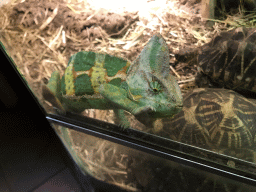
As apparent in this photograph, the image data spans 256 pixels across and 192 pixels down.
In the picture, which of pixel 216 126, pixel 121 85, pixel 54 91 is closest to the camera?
pixel 216 126

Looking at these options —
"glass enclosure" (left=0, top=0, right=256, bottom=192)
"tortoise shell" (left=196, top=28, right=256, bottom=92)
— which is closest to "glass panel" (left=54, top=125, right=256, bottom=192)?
"glass enclosure" (left=0, top=0, right=256, bottom=192)

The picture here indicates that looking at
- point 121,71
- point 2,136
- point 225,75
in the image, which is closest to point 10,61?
point 2,136

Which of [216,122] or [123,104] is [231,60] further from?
[123,104]

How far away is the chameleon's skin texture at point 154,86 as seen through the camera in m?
0.46

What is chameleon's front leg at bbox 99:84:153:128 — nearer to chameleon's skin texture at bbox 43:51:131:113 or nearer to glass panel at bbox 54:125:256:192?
chameleon's skin texture at bbox 43:51:131:113

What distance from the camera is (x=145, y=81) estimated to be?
488 millimetres

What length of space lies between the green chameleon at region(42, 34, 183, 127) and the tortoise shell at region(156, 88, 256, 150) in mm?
43

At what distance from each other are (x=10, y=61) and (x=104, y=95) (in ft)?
1.51

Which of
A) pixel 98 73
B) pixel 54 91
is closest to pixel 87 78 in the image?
A: pixel 98 73

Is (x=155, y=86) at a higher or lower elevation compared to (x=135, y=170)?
higher

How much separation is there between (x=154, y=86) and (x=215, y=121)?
0.50 feet

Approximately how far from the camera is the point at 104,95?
573 millimetres

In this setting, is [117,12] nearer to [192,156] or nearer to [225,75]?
[225,75]

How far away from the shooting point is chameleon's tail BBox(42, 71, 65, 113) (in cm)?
68
